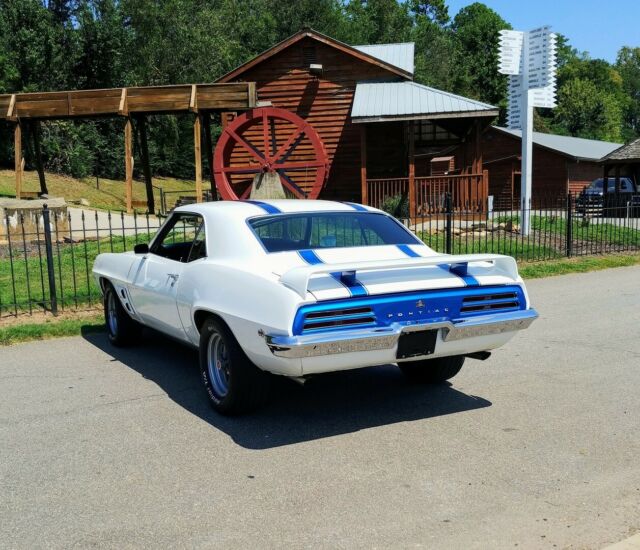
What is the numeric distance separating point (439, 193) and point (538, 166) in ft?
82.4

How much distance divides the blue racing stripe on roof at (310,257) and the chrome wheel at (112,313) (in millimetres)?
2965

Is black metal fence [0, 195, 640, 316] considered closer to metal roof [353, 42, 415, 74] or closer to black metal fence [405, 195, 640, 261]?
black metal fence [405, 195, 640, 261]

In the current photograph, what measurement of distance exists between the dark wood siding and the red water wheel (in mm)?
740

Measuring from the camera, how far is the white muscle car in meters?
4.42

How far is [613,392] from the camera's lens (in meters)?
5.62

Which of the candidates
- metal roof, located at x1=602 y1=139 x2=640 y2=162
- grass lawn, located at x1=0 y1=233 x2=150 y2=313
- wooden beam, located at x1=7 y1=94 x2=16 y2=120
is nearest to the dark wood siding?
wooden beam, located at x1=7 y1=94 x2=16 y2=120

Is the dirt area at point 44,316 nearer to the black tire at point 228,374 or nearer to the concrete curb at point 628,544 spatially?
the black tire at point 228,374

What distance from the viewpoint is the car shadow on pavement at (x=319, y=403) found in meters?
4.86

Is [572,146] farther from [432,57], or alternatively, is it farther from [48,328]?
[48,328]

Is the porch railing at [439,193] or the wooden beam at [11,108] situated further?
the wooden beam at [11,108]

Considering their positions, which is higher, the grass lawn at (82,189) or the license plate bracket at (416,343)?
the grass lawn at (82,189)

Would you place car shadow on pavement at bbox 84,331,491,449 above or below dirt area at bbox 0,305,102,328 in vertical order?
below

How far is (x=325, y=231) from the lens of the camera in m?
5.71

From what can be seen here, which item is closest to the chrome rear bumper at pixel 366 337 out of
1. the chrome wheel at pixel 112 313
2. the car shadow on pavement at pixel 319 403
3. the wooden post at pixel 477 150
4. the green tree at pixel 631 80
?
the car shadow on pavement at pixel 319 403
